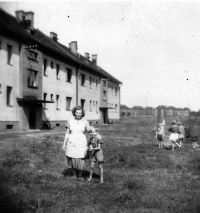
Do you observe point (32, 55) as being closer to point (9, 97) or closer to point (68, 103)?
point (9, 97)

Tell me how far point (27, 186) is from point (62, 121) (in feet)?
69.6

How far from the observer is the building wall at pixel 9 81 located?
1766 cm

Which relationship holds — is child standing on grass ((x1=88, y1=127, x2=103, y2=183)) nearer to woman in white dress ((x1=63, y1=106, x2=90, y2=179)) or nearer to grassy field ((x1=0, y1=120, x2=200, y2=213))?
woman in white dress ((x1=63, y1=106, x2=90, y2=179))

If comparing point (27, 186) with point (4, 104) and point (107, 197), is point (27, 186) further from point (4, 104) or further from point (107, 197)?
point (4, 104)

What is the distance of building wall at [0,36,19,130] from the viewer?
1766 cm

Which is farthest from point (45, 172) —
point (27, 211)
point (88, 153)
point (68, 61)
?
point (68, 61)

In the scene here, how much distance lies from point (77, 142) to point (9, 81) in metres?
14.6

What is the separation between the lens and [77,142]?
5.63 m

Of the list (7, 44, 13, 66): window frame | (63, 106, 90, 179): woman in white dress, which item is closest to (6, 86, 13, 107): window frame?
(7, 44, 13, 66): window frame

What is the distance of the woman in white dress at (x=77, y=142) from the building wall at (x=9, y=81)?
1318 centimetres

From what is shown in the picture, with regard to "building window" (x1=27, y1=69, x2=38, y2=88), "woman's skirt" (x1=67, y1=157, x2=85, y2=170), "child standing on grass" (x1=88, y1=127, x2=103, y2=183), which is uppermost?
"building window" (x1=27, y1=69, x2=38, y2=88)

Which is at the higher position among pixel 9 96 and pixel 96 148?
pixel 9 96

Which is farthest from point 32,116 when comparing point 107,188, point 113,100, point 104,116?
point 113,100

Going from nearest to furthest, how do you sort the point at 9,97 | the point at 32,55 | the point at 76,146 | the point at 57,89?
the point at 76,146 → the point at 9,97 → the point at 32,55 → the point at 57,89
